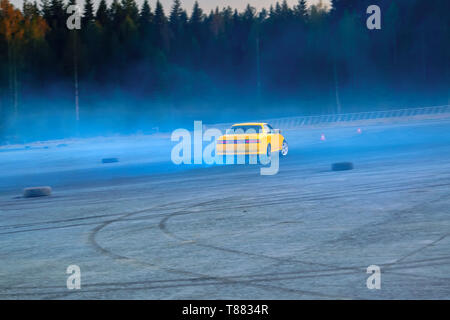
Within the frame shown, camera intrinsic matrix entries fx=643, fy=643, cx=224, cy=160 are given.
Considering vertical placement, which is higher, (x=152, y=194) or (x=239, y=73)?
(x=239, y=73)

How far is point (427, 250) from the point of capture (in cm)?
712

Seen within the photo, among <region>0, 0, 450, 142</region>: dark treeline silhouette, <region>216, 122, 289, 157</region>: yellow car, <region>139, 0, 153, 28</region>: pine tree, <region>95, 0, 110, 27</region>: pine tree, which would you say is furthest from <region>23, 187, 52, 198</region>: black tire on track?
<region>139, 0, 153, 28</region>: pine tree

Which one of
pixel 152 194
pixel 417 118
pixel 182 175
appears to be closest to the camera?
pixel 152 194

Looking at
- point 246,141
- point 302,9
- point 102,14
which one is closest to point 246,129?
point 246,141

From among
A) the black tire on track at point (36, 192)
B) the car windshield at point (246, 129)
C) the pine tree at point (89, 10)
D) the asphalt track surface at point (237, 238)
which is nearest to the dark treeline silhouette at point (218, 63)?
the pine tree at point (89, 10)

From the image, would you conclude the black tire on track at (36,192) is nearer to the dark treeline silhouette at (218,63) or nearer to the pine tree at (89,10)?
the dark treeline silhouette at (218,63)

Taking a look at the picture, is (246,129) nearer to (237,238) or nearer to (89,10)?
(237,238)

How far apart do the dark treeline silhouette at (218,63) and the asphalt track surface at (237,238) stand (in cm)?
6159

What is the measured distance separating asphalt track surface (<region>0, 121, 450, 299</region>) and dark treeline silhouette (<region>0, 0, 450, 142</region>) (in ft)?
202

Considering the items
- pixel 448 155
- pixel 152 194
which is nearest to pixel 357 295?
pixel 152 194

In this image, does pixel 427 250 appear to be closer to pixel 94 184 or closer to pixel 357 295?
pixel 357 295

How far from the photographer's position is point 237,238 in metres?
8.39

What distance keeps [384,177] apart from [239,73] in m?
79.2

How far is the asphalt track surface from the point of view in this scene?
5.98 metres
